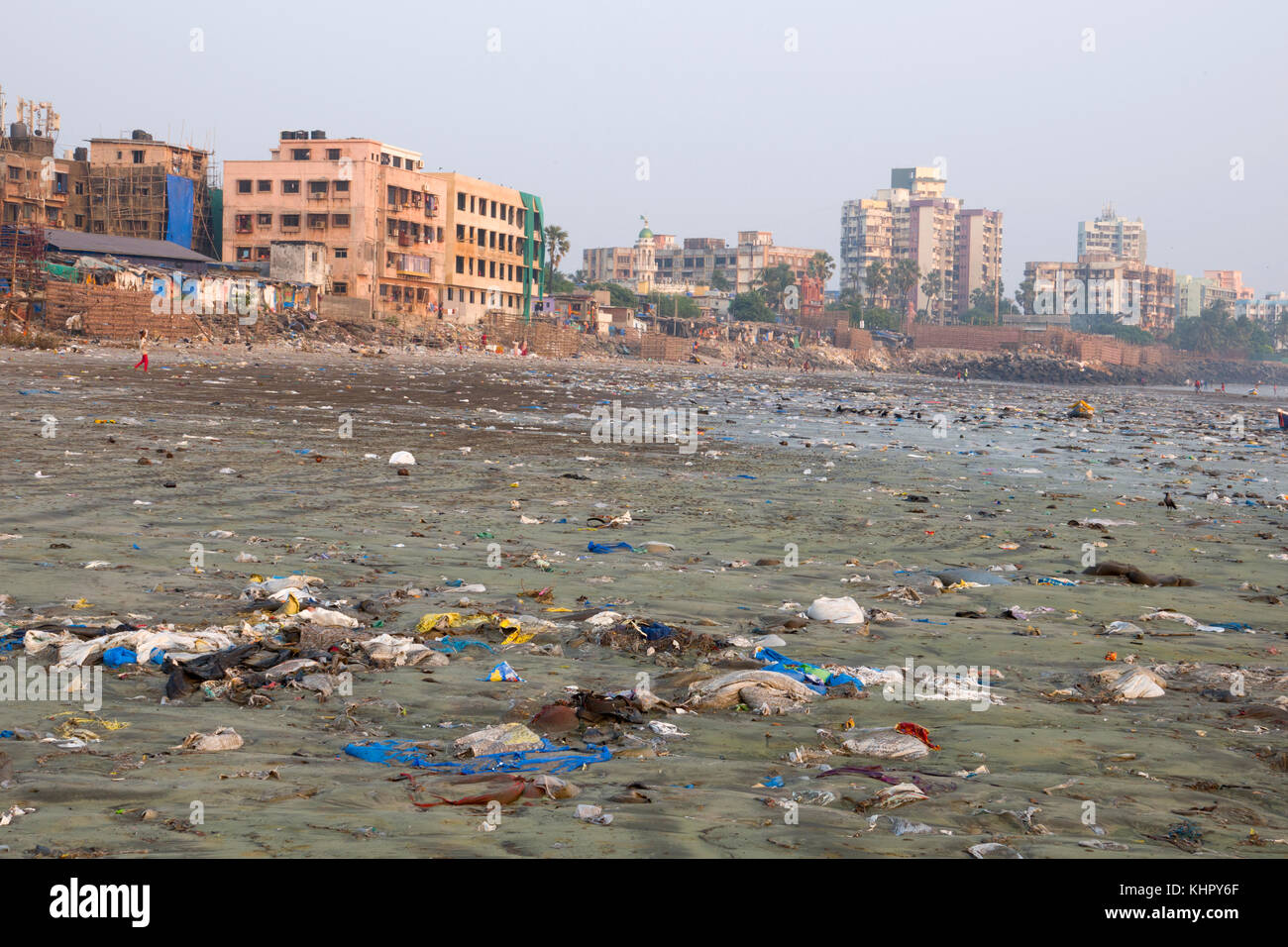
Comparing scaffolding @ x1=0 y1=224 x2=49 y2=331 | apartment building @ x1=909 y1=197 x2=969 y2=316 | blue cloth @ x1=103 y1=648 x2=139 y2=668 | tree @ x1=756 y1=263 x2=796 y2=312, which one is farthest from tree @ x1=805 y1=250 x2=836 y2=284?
blue cloth @ x1=103 y1=648 x2=139 y2=668

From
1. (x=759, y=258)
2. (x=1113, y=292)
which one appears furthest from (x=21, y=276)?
(x=1113, y=292)

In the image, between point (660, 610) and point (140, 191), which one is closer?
point (660, 610)

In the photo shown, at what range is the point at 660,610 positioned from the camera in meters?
6.38

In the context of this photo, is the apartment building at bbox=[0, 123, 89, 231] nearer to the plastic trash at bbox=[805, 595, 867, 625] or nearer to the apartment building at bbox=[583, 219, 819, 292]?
the plastic trash at bbox=[805, 595, 867, 625]

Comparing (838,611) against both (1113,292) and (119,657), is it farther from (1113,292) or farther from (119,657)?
(1113,292)

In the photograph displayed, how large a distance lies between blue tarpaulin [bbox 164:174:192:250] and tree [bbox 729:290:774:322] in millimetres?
57151

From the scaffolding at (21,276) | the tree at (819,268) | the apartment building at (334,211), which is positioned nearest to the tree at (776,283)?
the tree at (819,268)

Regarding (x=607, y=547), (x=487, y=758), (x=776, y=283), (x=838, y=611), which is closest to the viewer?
(x=487, y=758)

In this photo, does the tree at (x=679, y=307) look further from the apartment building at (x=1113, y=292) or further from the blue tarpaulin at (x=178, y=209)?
the apartment building at (x=1113, y=292)

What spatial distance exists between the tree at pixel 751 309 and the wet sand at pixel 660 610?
89.8m

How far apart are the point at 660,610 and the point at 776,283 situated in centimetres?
11864

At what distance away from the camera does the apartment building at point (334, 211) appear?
57188mm

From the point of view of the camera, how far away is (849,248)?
189m
